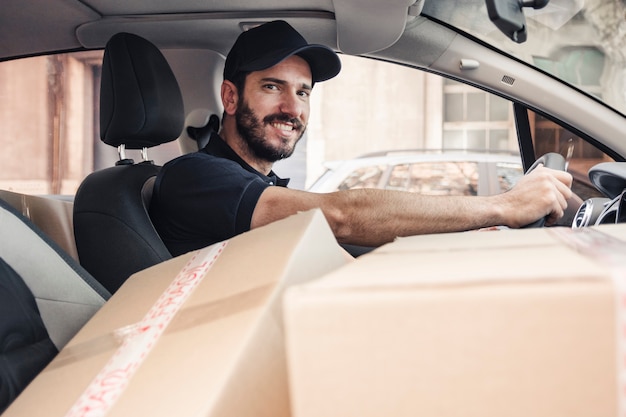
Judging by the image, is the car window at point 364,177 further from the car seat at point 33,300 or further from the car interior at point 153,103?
the car seat at point 33,300

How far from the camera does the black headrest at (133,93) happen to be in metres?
1.62

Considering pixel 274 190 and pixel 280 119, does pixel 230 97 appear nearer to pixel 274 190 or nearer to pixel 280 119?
pixel 280 119

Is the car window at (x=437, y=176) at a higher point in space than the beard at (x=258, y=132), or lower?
lower

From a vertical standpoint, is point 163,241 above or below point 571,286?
below

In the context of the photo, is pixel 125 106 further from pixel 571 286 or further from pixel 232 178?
pixel 571 286

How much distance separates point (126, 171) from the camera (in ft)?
5.31

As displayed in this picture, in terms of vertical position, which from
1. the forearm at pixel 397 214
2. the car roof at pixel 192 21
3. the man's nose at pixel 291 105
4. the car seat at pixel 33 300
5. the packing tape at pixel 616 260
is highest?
the car roof at pixel 192 21

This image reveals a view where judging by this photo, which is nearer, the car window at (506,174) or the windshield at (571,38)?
the windshield at (571,38)

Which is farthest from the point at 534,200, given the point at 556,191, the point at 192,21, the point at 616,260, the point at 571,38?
the point at 192,21

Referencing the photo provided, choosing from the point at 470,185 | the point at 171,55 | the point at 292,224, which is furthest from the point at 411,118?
the point at 292,224

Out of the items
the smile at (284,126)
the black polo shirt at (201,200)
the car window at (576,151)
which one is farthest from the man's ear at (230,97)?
the car window at (576,151)

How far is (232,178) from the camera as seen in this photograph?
1484 mm

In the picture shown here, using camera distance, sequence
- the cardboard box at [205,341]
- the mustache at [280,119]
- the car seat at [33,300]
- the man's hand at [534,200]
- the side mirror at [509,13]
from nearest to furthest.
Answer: the cardboard box at [205,341] < the car seat at [33,300] < the side mirror at [509,13] < the man's hand at [534,200] < the mustache at [280,119]

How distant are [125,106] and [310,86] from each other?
54 centimetres
